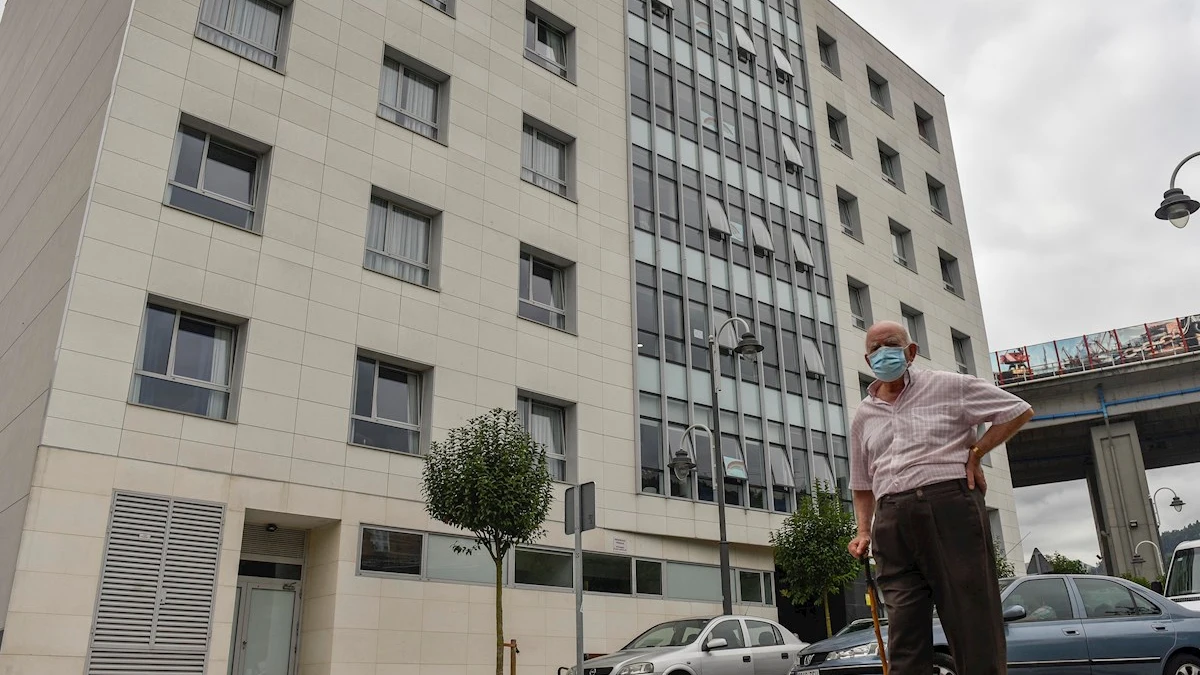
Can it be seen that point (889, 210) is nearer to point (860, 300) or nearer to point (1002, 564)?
point (860, 300)

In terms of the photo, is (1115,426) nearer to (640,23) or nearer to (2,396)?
(640,23)

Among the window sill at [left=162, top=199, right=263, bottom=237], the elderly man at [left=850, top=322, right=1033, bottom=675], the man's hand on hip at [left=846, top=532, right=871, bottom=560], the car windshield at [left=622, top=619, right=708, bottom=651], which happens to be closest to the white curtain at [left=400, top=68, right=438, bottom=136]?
the window sill at [left=162, top=199, right=263, bottom=237]

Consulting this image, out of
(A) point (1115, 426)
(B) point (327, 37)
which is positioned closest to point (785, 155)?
(B) point (327, 37)

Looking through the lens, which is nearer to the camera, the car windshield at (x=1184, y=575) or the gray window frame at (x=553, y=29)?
the car windshield at (x=1184, y=575)

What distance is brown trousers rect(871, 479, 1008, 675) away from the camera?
387 centimetres

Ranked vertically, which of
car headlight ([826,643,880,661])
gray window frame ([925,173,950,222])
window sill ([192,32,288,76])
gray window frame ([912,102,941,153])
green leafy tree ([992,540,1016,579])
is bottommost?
car headlight ([826,643,880,661])

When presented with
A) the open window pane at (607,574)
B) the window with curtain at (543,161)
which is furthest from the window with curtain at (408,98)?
the open window pane at (607,574)

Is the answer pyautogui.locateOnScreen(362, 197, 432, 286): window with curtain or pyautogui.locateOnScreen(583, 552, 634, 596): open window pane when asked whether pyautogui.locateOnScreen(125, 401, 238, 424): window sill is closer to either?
pyautogui.locateOnScreen(362, 197, 432, 286): window with curtain

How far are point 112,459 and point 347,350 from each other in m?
4.53

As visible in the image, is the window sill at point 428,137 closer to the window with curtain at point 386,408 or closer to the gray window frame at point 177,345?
the window with curtain at point 386,408

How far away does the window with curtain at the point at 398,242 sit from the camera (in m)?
18.5

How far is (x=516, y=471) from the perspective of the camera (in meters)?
15.3

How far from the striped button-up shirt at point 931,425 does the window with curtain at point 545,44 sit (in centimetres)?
2046

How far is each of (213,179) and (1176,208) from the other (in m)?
16.5
